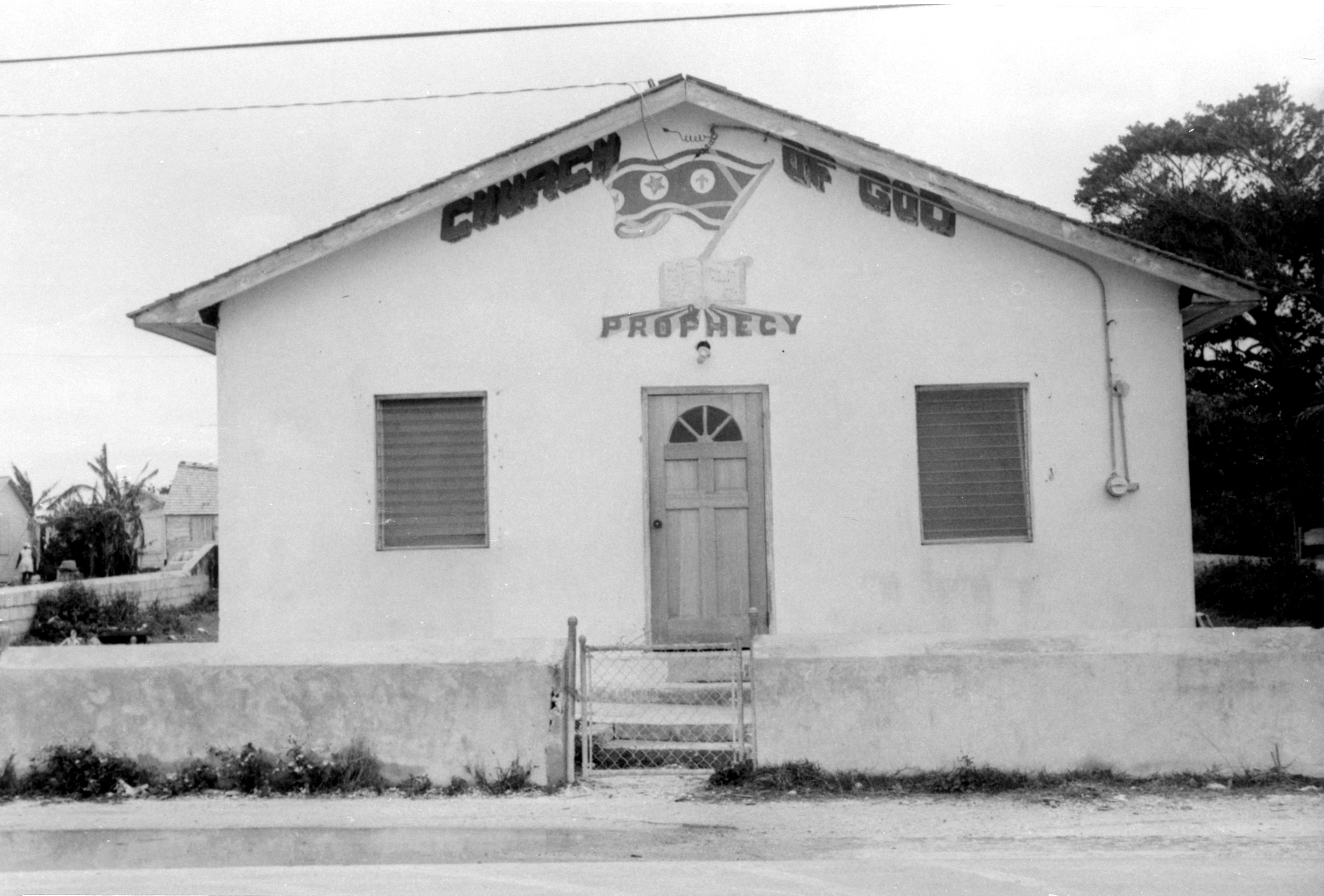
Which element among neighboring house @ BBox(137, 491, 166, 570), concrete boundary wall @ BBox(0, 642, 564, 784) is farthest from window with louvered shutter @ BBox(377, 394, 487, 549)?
neighboring house @ BBox(137, 491, 166, 570)

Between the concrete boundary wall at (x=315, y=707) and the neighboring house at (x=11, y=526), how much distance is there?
3192cm

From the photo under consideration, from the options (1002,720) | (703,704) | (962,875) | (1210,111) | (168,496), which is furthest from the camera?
(168,496)

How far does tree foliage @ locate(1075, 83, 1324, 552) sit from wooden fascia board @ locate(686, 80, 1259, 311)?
11.7 metres

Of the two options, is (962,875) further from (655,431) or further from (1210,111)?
(1210,111)

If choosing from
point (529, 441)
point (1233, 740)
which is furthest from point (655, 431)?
point (1233, 740)

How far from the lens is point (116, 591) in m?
21.7

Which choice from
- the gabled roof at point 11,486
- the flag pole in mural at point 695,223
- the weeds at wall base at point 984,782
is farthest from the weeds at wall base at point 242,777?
the gabled roof at point 11,486

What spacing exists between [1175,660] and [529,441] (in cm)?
511

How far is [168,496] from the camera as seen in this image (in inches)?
1966

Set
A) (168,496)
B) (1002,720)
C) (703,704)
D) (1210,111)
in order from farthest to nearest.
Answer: (168,496) → (1210,111) → (703,704) → (1002,720)

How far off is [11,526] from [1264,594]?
119ft

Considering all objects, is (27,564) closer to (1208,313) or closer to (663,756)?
(663,756)

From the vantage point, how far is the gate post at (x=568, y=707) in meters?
8.22

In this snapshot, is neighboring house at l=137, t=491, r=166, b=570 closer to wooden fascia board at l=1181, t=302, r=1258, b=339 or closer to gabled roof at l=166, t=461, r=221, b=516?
gabled roof at l=166, t=461, r=221, b=516
